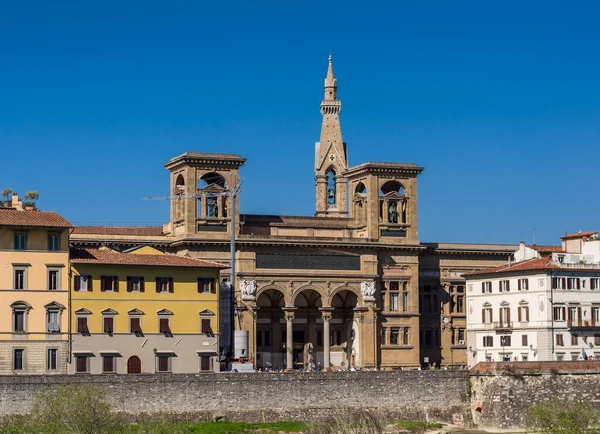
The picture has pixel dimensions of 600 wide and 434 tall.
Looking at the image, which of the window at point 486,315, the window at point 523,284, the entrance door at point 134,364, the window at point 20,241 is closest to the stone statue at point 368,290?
the window at point 486,315

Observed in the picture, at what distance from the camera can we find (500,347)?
370 feet

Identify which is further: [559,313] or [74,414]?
[559,313]

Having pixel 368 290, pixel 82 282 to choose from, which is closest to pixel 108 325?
pixel 82 282

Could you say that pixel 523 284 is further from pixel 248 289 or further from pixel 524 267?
pixel 248 289

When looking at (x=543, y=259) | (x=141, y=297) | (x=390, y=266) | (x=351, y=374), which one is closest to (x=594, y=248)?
(x=543, y=259)

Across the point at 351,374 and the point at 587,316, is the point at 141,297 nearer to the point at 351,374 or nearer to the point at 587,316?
the point at 351,374

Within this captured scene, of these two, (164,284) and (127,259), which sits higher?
(127,259)

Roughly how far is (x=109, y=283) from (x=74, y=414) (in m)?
18.3

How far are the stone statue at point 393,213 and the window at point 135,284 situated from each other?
29.2 metres

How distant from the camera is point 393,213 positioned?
121 m

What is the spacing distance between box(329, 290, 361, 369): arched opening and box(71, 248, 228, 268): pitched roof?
19831 mm

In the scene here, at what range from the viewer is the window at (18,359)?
306 feet

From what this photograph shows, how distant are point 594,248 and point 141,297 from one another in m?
36.4

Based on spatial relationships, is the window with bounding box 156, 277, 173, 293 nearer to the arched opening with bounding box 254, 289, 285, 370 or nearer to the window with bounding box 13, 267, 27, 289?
the window with bounding box 13, 267, 27, 289
